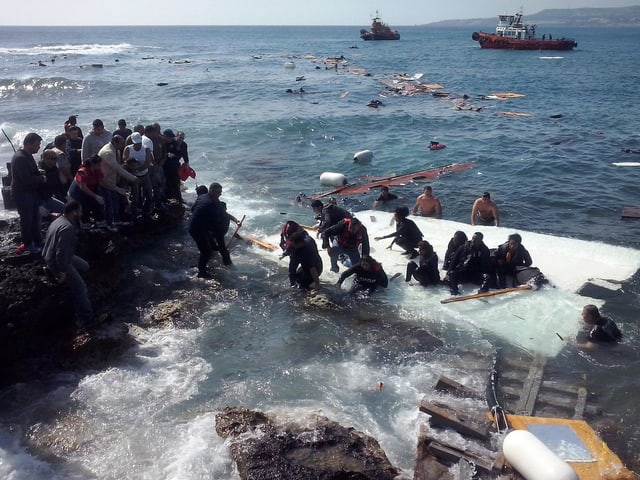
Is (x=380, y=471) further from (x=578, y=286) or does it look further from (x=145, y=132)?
(x=145, y=132)

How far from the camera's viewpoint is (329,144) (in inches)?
1081

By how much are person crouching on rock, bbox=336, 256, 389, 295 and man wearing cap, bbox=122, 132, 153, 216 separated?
5.11 meters

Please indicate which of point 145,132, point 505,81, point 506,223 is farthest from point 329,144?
point 505,81

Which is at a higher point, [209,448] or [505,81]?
[505,81]

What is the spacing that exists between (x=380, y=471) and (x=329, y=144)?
22.6 m

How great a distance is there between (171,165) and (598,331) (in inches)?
421

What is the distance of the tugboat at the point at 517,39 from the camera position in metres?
85.8

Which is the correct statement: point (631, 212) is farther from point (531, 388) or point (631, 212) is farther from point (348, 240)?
point (531, 388)

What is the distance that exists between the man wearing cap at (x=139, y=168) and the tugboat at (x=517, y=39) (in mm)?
87408

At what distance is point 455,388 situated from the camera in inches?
311

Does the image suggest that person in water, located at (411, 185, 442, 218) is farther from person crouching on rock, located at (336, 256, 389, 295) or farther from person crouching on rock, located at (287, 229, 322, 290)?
person crouching on rock, located at (287, 229, 322, 290)

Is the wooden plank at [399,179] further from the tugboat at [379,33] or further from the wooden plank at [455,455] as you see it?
the tugboat at [379,33]

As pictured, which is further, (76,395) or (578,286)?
(578,286)

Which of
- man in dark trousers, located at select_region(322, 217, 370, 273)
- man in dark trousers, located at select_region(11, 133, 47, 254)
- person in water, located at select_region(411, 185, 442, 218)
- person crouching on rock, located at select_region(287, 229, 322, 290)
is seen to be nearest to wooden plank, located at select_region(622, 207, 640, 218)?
person in water, located at select_region(411, 185, 442, 218)
